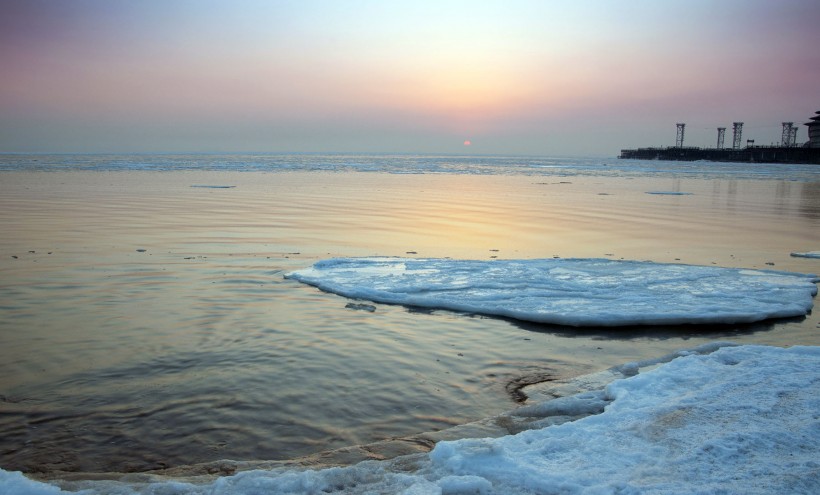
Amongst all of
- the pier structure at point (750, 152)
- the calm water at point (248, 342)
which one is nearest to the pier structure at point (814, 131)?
the pier structure at point (750, 152)

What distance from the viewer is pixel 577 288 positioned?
27.8 ft

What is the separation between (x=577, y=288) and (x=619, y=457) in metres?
4.88

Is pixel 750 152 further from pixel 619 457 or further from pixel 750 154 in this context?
pixel 619 457

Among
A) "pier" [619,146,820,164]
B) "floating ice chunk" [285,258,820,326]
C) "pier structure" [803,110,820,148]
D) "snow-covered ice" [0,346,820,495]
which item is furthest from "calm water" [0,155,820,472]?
"pier structure" [803,110,820,148]

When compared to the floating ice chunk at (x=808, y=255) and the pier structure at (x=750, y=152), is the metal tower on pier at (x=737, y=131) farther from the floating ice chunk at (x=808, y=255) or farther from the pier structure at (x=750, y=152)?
the floating ice chunk at (x=808, y=255)

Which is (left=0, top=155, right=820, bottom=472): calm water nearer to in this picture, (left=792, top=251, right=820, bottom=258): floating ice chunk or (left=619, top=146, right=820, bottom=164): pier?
(left=792, top=251, right=820, bottom=258): floating ice chunk

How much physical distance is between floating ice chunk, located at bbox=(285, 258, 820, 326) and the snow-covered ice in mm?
2420

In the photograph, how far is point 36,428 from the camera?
404cm

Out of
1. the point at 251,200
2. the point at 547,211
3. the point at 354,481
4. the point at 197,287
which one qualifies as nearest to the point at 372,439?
the point at 354,481

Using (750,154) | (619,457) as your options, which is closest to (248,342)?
(619,457)

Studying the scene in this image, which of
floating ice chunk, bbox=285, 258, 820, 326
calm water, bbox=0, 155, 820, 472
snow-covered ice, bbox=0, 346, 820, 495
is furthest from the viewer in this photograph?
floating ice chunk, bbox=285, 258, 820, 326

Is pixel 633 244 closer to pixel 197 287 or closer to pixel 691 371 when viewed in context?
pixel 691 371

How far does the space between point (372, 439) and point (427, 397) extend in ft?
2.61

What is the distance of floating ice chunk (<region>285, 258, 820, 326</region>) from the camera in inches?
286
